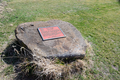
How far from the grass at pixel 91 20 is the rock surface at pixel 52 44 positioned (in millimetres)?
731

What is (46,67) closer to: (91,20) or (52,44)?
(52,44)

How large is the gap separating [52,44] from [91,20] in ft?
12.2

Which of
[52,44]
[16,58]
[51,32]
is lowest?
[16,58]

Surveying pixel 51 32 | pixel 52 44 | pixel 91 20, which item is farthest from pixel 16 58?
pixel 91 20

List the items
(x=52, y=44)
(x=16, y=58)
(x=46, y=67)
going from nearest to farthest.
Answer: (x=46, y=67) < (x=52, y=44) < (x=16, y=58)


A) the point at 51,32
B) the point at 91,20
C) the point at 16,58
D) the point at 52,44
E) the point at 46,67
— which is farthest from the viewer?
the point at 91,20

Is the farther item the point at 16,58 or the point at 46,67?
the point at 16,58

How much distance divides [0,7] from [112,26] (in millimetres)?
6272

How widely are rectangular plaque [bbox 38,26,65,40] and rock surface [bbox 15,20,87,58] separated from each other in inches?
4.3

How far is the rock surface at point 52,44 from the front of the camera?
280 centimetres

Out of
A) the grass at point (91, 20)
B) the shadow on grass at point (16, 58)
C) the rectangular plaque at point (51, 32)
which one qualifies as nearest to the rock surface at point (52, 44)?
the rectangular plaque at point (51, 32)

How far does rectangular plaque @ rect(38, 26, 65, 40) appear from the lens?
3212 mm

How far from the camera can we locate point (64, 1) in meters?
8.34

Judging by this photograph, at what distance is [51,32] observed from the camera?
11.2ft
